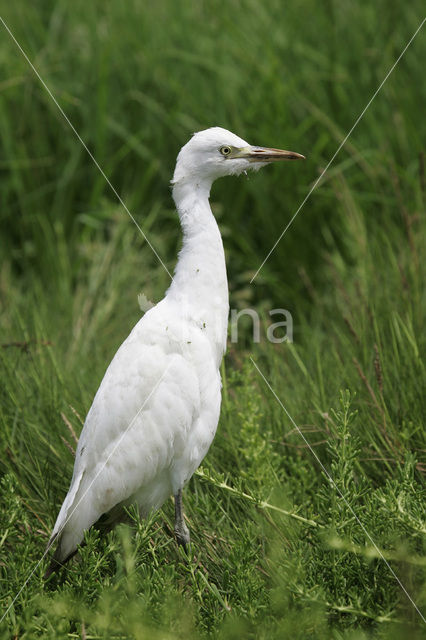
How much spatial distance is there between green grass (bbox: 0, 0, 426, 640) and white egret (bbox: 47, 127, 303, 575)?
160 mm

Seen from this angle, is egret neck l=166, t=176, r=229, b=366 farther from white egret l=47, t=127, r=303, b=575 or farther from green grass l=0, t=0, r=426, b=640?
green grass l=0, t=0, r=426, b=640

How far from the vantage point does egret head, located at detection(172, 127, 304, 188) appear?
2.07 m

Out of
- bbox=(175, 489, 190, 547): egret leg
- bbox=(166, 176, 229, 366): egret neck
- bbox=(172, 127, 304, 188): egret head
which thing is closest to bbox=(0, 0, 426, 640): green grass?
bbox=(175, 489, 190, 547): egret leg

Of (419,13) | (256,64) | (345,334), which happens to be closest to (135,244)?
(256,64)

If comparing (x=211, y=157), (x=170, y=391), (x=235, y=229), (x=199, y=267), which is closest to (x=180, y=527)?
(x=170, y=391)

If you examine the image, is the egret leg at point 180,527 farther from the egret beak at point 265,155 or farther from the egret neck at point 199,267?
the egret beak at point 265,155

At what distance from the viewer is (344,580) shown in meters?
1.66

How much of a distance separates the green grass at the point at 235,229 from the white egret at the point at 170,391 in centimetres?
16

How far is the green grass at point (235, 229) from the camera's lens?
2291 millimetres

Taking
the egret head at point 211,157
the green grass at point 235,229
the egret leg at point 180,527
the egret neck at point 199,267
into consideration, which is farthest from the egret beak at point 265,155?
the egret leg at point 180,527

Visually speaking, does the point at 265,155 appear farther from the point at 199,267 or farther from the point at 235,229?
the point at 235,229

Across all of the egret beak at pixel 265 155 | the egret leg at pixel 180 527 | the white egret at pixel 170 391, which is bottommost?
the egret leg at pixel 180 527

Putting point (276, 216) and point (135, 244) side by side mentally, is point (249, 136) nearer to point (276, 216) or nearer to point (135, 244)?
point (276, 216)

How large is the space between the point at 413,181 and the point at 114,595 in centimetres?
255
